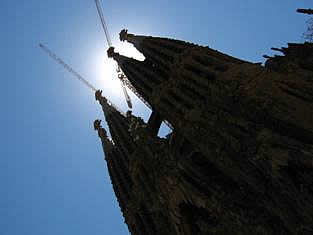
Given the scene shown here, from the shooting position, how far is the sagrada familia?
16.1 m

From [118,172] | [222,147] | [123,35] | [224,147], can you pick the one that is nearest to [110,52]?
[123,35]

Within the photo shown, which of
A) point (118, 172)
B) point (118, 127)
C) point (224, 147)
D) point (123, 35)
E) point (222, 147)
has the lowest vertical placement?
point (224, 147)

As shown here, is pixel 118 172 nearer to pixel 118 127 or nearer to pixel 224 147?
pixel 118 127

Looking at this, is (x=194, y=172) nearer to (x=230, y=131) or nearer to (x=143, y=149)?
(x=230, y=131)

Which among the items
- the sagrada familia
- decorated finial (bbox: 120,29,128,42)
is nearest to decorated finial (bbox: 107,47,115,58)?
decorated finial (bbox: 120,29,128,42)

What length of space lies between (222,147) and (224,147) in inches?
6.3

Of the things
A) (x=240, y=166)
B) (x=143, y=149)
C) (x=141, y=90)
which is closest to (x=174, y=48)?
(x=141, y=90)

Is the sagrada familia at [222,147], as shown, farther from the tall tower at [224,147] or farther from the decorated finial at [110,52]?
the decorated finial at [110,52]

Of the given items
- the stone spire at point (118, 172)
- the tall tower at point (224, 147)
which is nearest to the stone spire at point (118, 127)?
the stone spire at point (118, 172)

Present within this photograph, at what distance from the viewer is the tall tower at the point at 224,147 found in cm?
1608

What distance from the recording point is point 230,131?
65.5 feet

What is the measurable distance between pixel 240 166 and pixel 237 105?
3511 millimetres

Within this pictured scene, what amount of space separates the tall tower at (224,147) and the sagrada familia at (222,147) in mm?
52

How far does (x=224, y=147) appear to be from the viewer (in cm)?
2011
